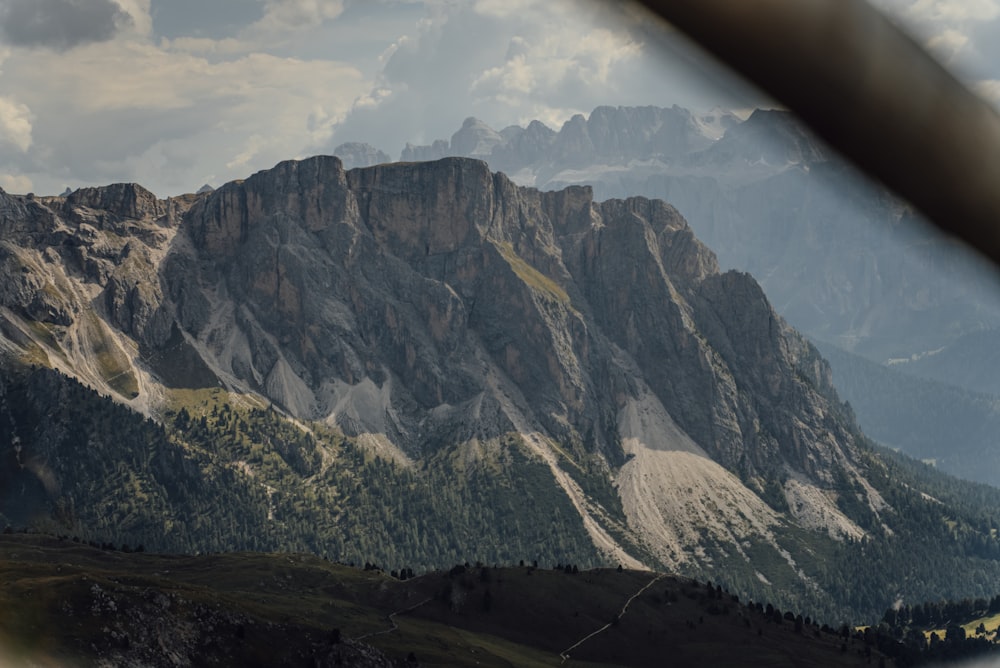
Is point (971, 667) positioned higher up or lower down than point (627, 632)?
higher up

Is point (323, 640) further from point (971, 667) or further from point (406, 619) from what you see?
point (971, 667)

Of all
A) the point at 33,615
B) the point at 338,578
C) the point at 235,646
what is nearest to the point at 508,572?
the point at 338,578

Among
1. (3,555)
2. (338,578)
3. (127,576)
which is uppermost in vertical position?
(127,576)

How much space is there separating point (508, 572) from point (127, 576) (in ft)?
242

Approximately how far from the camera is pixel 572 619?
17238 centimetres

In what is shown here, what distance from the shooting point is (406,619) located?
159 meters

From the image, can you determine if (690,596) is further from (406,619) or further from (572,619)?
(406,619)

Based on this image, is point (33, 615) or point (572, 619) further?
point (572, 619)

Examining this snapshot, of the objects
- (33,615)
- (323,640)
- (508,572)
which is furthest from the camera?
(508,572)

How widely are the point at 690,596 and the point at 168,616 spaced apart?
10399cm

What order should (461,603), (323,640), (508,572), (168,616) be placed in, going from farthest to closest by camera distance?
1. (508,572)
2. (461,603)
3. (323,640)
4. (168,616)

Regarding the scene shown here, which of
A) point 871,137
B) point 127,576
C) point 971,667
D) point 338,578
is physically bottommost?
point 338,578

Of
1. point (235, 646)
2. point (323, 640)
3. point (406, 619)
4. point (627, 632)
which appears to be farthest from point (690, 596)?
point (235, 646)

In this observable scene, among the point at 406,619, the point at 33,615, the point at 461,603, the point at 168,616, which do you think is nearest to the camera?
the point at 33,615
